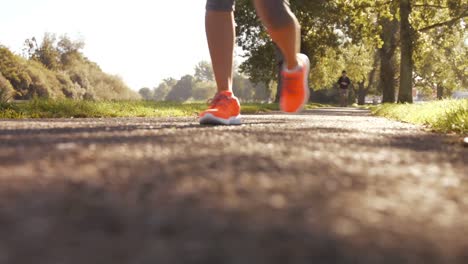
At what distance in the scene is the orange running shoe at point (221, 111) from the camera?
11.5 ft

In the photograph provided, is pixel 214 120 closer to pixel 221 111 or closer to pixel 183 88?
pixel 221 111

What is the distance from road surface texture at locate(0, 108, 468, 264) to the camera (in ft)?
2.23

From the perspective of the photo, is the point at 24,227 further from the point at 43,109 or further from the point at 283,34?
the point at 43,109

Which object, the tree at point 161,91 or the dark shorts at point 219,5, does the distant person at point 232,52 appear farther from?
the tree at point 161,91

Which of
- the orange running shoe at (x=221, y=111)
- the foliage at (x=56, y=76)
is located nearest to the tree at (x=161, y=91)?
the foliage at (x=56, y=76)

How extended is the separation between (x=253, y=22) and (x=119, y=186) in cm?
2301

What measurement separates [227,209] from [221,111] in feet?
8.69

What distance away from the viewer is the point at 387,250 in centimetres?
69

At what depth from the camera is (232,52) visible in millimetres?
3754

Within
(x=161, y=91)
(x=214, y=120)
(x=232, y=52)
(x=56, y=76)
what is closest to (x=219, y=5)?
(x=232, y=52)

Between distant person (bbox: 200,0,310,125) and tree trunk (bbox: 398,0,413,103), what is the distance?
Answer: 1214 cm

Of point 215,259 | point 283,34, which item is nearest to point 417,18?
point 283,34

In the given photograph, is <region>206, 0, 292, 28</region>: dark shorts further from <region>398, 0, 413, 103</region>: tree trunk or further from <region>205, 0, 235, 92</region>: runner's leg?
<region>398, 0, 413, 103</region>: tree trunk

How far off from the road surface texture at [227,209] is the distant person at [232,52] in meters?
1.93
